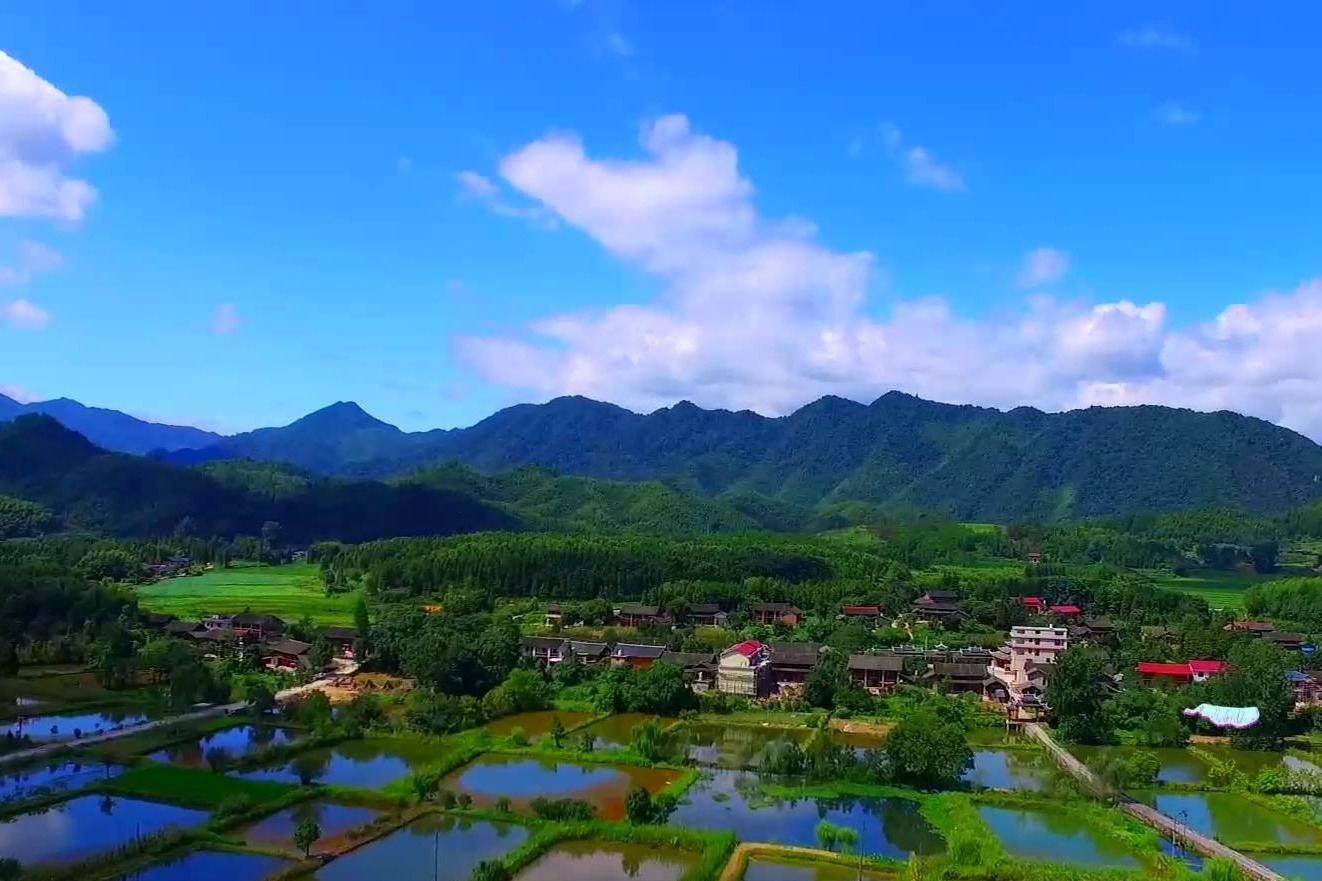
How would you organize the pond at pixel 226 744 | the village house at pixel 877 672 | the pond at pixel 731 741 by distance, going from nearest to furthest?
1. the pond at pixel 226 744
2. the pond at pixel 731 741
3. the village house at pixel 877 672

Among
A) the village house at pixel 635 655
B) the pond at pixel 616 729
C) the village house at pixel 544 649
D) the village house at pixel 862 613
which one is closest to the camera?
the pond at pixel 616 729

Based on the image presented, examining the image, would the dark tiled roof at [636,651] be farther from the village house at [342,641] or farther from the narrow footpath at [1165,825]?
the narrow footpath at [1165,825]

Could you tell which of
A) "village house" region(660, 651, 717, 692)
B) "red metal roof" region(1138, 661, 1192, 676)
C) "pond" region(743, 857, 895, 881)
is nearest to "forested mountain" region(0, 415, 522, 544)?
"village house" region(660, 651, 717, 692)

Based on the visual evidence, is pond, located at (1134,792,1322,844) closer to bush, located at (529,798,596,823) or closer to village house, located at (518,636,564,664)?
bush, located at (529,798,596,823)

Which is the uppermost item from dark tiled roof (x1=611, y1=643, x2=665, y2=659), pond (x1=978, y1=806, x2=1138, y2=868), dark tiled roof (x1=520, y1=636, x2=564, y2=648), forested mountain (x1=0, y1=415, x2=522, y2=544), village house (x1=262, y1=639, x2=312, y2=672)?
forested mountain (x1=0, y1=415, x2=522, y2=544)

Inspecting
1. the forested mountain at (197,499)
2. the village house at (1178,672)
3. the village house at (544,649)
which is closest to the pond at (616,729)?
the village house at (544,649)

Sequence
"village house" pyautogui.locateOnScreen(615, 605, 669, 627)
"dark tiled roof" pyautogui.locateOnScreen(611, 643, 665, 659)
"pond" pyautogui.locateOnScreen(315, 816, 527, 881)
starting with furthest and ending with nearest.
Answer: "village house" pyautogui.locateOnScreen(615, 605, 669, 627) → "dark tiled roof" pyautogui.locateOnScreen(611, 643, 665, 659) → "pond" pyautogui.locateOnScreen(315, 816, 527, 881)

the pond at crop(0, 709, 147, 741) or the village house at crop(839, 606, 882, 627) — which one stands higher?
the village house at crop(839, 606, 882, 627)

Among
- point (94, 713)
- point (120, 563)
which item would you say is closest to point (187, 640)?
point (94, 713)
